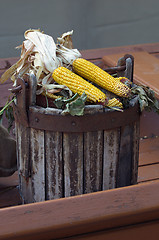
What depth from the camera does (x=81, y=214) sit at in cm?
146

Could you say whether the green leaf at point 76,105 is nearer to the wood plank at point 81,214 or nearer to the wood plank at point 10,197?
the wood plank at point 81,214

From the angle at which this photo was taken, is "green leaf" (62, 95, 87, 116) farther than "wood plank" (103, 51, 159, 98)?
No

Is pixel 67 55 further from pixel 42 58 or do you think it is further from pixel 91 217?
pixel 91 217

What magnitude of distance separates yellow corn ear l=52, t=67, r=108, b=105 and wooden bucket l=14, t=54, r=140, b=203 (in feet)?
0.15

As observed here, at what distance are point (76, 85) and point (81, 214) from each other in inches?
21.7

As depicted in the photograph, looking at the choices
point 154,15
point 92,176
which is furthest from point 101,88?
point 154,15

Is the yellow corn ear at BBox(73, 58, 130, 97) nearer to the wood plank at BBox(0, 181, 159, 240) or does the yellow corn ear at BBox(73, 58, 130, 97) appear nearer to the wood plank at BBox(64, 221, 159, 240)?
the wood plank at BBox(0, 181, 159, 240)

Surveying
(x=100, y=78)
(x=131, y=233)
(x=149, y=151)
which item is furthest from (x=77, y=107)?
(x=149, y=151)

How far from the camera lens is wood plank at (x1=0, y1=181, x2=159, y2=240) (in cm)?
141

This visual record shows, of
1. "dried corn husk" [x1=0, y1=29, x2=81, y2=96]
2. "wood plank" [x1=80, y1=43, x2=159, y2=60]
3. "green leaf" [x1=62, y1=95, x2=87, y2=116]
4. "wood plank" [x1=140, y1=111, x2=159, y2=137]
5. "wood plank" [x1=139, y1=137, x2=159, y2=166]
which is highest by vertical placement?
"wood plank" [x1=80, y1=43, x2=159, y2=60]

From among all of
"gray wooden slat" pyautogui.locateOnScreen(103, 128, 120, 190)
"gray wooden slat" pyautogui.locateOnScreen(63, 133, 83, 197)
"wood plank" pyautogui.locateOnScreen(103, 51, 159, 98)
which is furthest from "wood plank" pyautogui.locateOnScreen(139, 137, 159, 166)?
"gray wooden slat" pyautogui.locateOnScreen(63, 133, 83, 197)

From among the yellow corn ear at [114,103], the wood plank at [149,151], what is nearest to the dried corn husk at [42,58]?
the yellow corn ear at [114,103]

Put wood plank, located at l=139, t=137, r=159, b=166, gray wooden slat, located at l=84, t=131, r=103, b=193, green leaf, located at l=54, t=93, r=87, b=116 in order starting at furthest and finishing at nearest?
wood plank, located at l=139, t=137, r=159, b=166, gray wooden slat, located at l=84, t=131, r=103, b=193, green leaf, located at l=54, t=93, r=87, b=116

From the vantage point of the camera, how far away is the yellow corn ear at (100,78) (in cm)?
174
